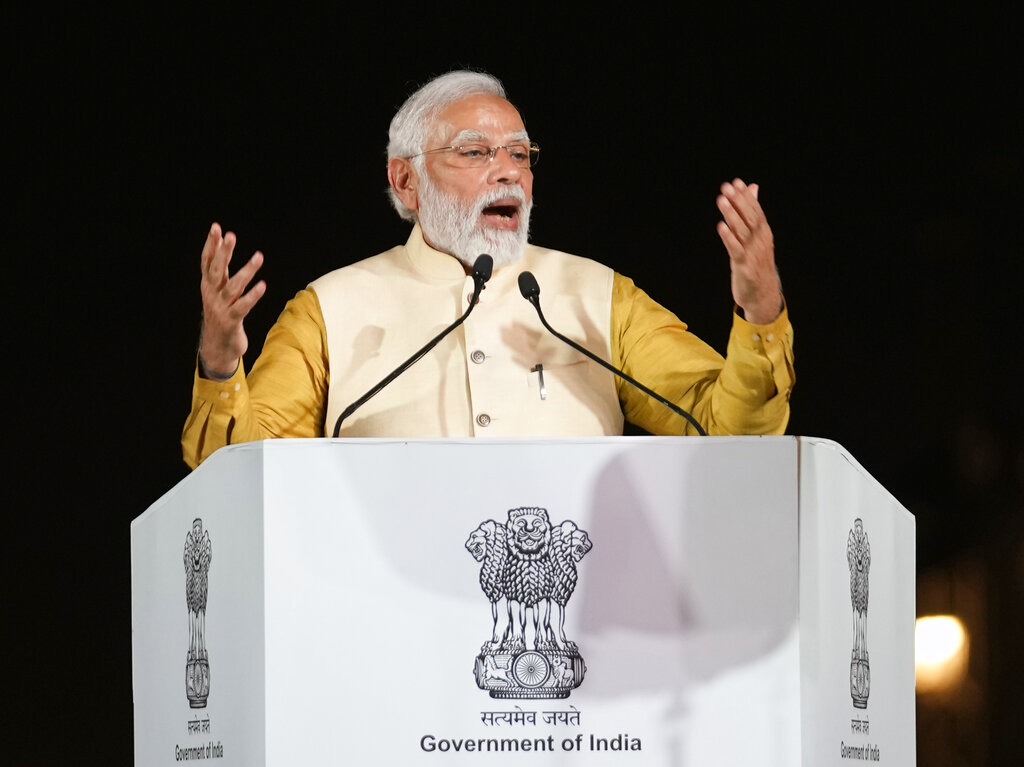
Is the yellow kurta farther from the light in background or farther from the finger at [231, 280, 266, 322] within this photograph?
the light in background

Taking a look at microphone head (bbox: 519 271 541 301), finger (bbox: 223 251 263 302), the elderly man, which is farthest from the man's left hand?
finger (bbox: 223 251 263 302)

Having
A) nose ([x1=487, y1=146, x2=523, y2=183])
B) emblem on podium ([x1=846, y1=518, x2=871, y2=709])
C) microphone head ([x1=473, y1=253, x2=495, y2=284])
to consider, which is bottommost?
emblem on podium ([x1=846, y1=518, x2=871, y2=709])

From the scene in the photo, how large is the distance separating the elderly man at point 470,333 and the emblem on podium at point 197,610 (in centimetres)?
43

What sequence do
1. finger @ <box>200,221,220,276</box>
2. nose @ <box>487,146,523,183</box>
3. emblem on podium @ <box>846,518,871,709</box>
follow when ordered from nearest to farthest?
emblem on podium @ <box>846,518,871,709</box>
finger @ <box>200,221,220,276</box>
nose @ <box>487,146,523,183</box>

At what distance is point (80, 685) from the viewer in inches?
159

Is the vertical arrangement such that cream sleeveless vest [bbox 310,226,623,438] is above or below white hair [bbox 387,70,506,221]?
below

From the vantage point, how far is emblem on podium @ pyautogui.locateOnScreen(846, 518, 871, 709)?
2.45 metres

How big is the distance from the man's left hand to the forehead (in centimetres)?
79

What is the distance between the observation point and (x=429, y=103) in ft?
11.5

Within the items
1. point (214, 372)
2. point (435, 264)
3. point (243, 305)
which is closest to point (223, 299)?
point (243, 305)

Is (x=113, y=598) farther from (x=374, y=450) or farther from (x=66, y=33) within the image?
(x=374, y=450)

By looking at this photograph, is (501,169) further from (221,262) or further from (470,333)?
(221,262)

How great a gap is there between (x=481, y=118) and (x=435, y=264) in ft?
1.06

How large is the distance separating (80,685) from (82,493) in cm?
47
